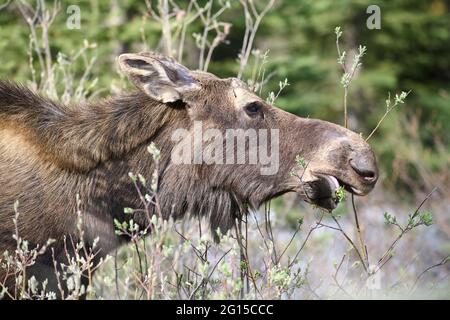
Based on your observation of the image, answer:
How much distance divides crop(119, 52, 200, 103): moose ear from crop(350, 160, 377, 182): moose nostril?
1.30 metres

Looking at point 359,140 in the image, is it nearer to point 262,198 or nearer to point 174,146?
point 262,198

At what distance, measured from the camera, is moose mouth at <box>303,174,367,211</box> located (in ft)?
20.5

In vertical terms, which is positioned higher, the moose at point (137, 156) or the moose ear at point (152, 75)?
the moose ear at point (152, 75)

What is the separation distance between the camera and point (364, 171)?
6133 millimetres

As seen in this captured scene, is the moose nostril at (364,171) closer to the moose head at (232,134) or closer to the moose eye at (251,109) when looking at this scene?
the moose head at (232,134)

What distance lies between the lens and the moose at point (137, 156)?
6.39 meters

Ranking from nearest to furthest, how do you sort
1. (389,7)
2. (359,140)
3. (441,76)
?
(359,140)
(389,7)
(441,76)

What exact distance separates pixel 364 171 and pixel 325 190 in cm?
32

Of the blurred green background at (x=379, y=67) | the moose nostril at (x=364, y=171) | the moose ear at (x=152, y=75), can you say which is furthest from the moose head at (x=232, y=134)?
the blurred green background at (x=379, y=67)

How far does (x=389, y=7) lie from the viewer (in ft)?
70.7

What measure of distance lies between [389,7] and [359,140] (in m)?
16.0

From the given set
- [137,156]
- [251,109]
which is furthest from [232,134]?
[137,156]

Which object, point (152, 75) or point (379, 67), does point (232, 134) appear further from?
point (379, 67)
